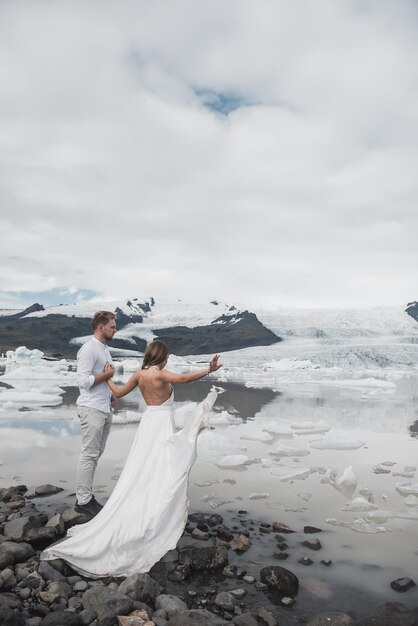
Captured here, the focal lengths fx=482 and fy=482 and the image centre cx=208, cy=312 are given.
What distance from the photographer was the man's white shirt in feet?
18.7

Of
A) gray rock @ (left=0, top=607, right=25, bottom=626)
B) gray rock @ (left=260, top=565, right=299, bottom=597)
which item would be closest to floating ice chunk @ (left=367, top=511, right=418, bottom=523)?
gray rock @ (left=260, top=565, right=299, bottom=597)

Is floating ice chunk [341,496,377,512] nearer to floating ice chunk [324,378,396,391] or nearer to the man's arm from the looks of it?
the man's arm

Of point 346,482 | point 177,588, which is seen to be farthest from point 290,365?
point 177,588

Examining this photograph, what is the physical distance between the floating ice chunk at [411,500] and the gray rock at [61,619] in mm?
4783

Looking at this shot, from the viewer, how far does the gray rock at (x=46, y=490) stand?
22.1 feet

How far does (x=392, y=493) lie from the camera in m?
7.08

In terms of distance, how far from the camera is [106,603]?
3.72 metres

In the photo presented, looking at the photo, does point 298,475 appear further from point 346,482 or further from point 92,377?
point 92,377

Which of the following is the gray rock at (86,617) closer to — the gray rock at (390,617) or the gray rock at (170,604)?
the gray rock at (170,604)

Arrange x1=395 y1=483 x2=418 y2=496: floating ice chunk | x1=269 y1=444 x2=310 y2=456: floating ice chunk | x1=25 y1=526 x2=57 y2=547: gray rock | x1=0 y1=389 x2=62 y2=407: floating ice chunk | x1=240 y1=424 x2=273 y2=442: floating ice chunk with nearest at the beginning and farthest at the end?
1. x1=25 y1=526 x2=57 y2=547: gray rock
2. x1=395 y1=483 x2=418 y2=496: floating ice chunk
3. x1=269 y1=444 x2=310 y2=456: floating ice chunk
4. x1=240 y1=424 x2=273 y2=442: floating ice chunk
5. x1=0 y1=389 x2=62 y2=407: floating ice chunk

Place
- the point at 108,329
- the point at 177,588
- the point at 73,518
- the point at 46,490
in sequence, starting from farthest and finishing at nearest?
the point at 46,490, the point at 108,329, the point at 73,518, the point at 177,588

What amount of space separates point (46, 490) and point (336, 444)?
6.12 metres

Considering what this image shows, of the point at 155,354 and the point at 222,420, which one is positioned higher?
the point at 155,354

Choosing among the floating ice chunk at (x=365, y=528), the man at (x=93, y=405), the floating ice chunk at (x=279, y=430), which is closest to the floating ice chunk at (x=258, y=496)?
the floating ice chunk at (x=365, y=528)
